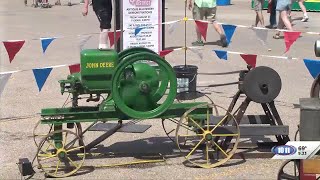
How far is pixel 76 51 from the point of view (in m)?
13.0

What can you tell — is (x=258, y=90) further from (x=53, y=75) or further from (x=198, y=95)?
(x=53, y=75)

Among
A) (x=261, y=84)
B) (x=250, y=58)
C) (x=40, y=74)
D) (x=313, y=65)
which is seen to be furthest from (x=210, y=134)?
(x=40, y=74)

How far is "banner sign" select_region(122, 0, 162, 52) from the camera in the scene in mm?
10164

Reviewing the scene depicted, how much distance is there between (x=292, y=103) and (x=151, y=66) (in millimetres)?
3197

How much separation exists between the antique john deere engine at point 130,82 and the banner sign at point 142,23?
3948mm

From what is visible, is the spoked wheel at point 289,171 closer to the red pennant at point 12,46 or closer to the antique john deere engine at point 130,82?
the antique john deere engine at point 130,82

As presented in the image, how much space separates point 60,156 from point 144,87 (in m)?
1.04

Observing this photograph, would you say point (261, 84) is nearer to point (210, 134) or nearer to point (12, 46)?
point (210, 134)

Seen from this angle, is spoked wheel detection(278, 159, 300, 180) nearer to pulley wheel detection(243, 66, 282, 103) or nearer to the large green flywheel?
Answer: pulley wheel detection(243, 66, 282, 103)

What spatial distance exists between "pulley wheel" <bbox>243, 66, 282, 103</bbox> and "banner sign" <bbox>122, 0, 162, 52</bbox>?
13.4 feet

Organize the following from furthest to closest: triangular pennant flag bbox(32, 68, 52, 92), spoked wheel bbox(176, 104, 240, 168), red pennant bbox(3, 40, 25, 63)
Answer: red pennant bbox(3, 40, 25, 63)
triangular pennant flag bbox(32, 68, 52, 92)
spoked wheel bbox(176, 104, 240, 168)

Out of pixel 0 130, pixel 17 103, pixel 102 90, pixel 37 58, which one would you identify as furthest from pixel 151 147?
pixel 37 58

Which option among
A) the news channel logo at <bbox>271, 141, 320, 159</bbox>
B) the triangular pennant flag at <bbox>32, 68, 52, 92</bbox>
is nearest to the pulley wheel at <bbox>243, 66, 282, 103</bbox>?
the news channel logo at <bbox>271, 141, 320, 159</bbox>

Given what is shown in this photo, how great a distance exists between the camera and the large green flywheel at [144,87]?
5.92 meters
